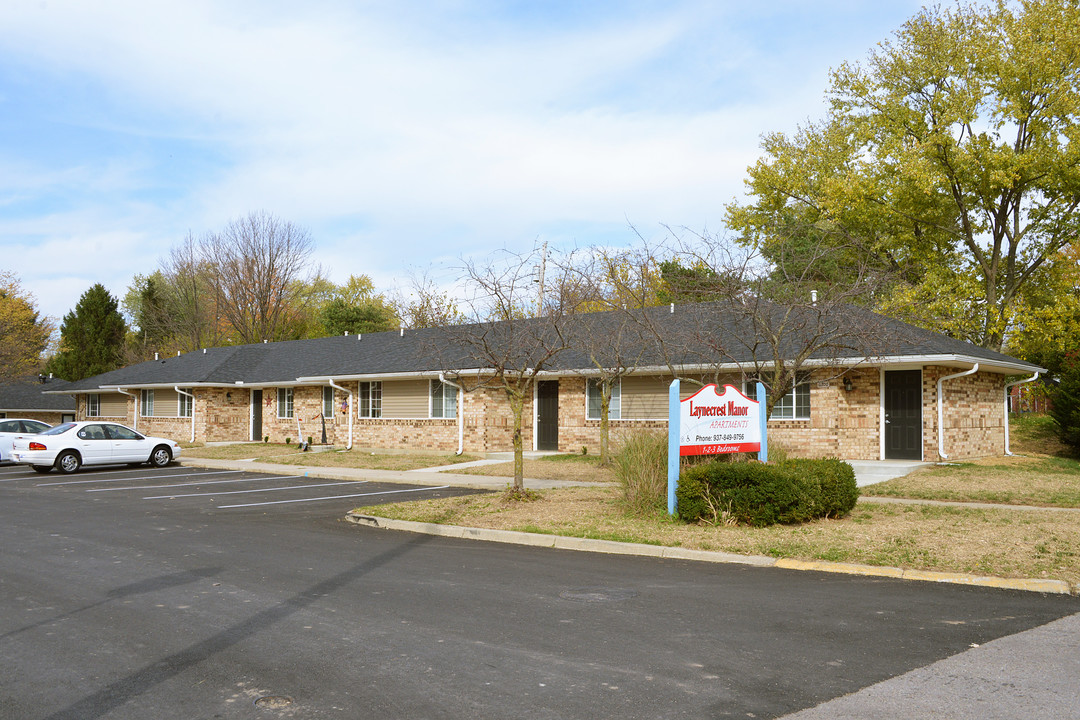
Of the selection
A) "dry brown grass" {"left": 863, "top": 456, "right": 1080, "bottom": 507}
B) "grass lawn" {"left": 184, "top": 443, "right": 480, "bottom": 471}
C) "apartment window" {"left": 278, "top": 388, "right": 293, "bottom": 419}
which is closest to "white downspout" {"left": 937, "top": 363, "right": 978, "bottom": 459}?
"dry brown grass" {"left": 863, "top": 456, "right": 1080, "bottom": 507}

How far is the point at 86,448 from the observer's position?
2220 cm

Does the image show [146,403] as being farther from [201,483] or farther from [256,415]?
[201,483]

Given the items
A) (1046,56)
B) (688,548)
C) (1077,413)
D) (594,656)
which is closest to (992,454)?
(1077,413)

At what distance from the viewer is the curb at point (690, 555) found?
8.09 m

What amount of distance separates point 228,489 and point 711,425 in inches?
429

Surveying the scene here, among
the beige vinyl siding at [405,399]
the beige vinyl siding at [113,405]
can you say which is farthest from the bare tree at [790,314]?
the beige vinyl siding at [113,405]

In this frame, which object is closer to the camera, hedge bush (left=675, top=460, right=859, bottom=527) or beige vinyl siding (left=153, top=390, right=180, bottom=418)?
hedge bush (left=675, top=460, right=859, bottom=527)

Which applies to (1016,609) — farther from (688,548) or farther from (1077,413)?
(1077,413)

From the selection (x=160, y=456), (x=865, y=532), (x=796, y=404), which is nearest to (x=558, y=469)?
(x=796, y=404)

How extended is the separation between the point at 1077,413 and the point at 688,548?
62.2 feet

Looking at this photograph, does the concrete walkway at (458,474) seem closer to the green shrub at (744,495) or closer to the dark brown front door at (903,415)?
the dark brown front door at (903,415)

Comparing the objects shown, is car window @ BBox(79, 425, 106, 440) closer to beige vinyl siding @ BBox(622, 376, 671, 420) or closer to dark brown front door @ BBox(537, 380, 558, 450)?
dark brown front door @ BBox(537, 380, 558, 450)

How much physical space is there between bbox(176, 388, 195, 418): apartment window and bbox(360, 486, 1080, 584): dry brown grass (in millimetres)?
23727

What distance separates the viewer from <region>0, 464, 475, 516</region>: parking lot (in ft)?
49.7
